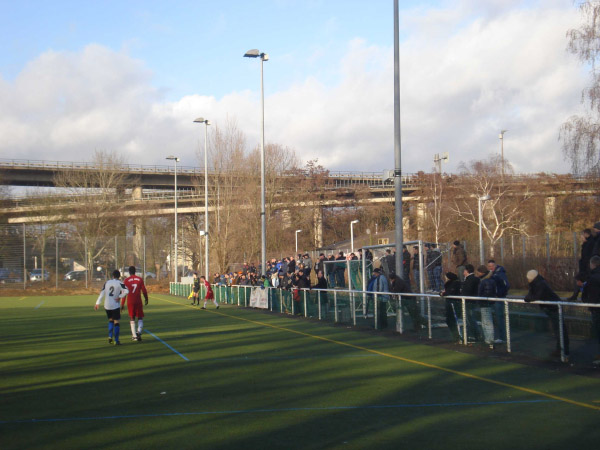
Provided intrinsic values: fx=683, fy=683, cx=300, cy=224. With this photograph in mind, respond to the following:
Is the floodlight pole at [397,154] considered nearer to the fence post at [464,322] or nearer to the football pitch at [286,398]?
the football pitch at [286,398]

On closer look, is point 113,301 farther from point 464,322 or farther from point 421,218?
point 421,218

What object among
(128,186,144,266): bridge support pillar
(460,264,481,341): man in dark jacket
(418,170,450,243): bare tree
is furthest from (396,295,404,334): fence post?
(128,186,144,266): bridge support pillar

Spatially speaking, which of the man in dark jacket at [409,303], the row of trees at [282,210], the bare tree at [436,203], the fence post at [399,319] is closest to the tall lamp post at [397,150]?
the man in dark jacket at [409,303]

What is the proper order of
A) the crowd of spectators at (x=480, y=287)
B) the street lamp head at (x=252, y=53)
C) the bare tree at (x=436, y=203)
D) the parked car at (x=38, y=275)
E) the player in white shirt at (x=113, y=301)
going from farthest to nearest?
the parked car at (x=38, y=275)
the bare tree at (x=436, y=203)
the street lamp head at (x=252, y=53)
the player in white shirt at (x=113, y=301)
the crowd of spectators at (x=480, y=287)

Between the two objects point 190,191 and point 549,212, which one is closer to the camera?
point 549,212

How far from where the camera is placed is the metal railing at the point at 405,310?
12484 millimetres

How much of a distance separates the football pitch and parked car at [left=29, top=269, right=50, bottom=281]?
49.6m

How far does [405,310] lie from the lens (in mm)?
18453

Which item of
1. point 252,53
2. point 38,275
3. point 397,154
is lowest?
point 38,275

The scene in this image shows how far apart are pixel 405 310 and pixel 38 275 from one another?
5345cm

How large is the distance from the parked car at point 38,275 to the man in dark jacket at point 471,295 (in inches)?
2169

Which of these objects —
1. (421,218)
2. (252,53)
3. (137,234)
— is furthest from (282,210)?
(252,53)

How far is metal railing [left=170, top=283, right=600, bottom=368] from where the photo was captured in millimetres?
12484

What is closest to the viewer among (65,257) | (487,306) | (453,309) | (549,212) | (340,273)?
(487,306)
